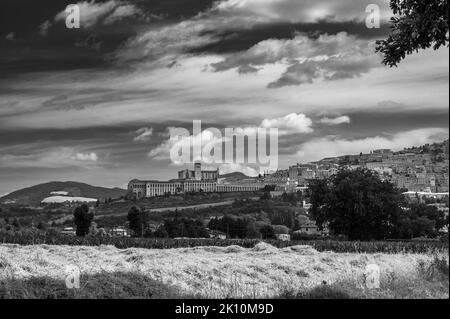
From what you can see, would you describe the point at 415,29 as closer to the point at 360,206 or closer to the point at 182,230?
the point at 360,206

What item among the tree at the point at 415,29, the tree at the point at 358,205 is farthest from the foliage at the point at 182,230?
the tree at the point at 415,29

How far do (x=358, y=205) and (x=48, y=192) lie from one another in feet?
253

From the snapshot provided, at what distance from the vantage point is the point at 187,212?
353 ft

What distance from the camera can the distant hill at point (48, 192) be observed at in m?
114

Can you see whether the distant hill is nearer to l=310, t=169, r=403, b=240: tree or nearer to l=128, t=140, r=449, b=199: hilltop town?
l=128, t=140, r=449, b=199: hilltop town

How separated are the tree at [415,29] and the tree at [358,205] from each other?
46541 millimetres

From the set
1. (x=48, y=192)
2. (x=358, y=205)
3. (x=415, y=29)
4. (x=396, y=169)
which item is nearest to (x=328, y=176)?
(x=358, y=205)

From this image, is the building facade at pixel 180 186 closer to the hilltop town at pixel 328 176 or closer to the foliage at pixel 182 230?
the hilltop town at pixel 328 176

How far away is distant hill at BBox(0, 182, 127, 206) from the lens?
114250mm

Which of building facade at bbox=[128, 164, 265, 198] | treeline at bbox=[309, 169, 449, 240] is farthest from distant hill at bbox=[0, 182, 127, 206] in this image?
treeline at bbox=[309, 169, 449, 240]

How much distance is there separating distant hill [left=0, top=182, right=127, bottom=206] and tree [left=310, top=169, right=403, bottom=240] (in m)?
60.9
